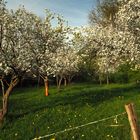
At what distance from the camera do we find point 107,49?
28.0m

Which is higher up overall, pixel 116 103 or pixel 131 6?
pixel 131 6

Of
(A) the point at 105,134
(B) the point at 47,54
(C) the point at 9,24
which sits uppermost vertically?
(C) the point at 9,24

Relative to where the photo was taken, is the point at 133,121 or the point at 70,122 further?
the point at 70,122

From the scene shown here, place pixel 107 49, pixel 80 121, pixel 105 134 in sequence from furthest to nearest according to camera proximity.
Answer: pixel 107 49 → pixel 80 121 → pixel 105 134

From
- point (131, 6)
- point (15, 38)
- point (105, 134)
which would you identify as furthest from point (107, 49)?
point (105, 134)

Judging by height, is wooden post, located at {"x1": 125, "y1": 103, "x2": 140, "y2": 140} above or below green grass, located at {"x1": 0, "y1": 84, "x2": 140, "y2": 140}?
above

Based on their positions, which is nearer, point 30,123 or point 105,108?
point 30,123

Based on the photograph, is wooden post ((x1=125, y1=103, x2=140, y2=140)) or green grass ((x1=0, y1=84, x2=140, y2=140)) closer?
wooden post ((x1=125, y1=103, x2=140, y2=140))

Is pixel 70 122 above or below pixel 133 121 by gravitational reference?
below

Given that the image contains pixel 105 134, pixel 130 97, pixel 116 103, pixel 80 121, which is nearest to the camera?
pixel 105 134

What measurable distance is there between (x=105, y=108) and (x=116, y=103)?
9.51 ft

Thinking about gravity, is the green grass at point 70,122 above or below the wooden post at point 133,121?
below

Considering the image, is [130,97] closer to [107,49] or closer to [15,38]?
[107,49]

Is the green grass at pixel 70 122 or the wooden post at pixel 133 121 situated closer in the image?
the wooden post at pixel 133 121
